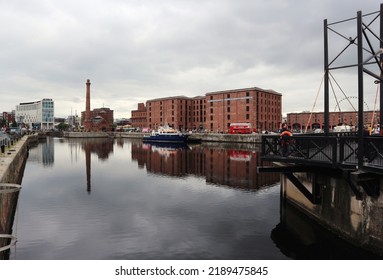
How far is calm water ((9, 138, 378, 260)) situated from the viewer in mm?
14203

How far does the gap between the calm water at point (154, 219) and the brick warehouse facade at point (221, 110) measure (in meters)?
75.1

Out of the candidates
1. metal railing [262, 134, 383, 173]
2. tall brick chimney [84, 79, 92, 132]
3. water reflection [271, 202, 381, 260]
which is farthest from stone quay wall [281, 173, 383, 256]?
tall brick chimney [84, 79, 92, 132]

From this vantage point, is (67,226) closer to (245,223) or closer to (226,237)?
(226,237)

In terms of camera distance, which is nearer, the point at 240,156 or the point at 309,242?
the point at 309,242

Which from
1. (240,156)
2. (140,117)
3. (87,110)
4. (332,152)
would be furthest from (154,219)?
(140,117)

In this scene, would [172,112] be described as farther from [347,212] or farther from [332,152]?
[347,212]

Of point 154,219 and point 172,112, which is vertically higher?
point 172,112

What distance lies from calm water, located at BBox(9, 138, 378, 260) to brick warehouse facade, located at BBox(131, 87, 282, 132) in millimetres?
75137

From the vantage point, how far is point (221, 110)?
115m

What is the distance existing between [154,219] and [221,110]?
98.5 metres

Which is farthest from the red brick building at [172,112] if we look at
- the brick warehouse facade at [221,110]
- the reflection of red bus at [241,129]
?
the reflection of red bus at [241,129]

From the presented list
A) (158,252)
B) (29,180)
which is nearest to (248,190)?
(158,252)

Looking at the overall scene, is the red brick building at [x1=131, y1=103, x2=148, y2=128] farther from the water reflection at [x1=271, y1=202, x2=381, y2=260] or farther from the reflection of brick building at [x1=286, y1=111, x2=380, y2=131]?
the water reflection at [x1=271, y1=202, x2=381, y2=260]

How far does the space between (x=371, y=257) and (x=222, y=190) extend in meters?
16.3
